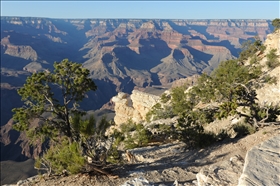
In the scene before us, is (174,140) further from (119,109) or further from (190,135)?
(119,109)

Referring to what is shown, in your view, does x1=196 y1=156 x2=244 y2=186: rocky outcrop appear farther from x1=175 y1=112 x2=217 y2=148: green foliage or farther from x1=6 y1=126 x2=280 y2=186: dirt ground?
x1=175 y1=112 x2=217 y2=148: green foliage

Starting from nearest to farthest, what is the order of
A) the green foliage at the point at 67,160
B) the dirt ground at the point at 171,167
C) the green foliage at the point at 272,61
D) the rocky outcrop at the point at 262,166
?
the rocky outcrop at the point at 262,166, the green foliage at the point at 67,160, the dirt ground at the point at 171,167, the green foliage at the point at 272,61

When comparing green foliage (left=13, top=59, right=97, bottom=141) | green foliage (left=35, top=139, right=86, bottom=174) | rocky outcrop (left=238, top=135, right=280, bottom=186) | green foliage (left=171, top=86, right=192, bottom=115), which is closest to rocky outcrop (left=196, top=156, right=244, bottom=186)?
rocky outcrop (left=238, top=135, right=280, bottom=186)

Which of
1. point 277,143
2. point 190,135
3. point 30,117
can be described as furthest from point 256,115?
point 30,117

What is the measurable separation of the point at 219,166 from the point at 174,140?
15257mm

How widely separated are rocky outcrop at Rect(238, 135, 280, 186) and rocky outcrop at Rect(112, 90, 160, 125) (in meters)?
33.1

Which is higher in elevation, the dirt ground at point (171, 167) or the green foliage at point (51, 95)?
the green foliage at point (51, 95)

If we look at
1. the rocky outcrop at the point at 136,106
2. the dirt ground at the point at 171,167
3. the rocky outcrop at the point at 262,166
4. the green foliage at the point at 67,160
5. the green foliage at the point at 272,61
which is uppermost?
the green foliage at the point at 272,61

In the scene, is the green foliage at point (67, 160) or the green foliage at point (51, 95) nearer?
the green foliage at point (67, 160)

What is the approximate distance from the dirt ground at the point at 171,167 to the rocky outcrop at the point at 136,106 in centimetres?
2307

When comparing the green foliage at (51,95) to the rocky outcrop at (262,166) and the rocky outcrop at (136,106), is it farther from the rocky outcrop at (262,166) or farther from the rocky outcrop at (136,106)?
the rocky outcrop at (136,106)

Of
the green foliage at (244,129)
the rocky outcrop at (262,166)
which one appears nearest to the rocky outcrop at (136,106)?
the green foliage at (244,129)

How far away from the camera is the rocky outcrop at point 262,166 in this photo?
554 centimetres

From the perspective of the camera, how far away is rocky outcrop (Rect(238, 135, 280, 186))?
218 inches
